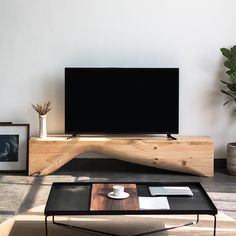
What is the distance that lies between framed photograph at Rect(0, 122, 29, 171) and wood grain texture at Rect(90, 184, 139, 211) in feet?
5.80

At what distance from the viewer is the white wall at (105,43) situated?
4.91 m

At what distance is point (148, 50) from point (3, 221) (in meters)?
2.33

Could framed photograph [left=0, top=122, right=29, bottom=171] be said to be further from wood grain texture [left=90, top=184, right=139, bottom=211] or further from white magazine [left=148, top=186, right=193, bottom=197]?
white magazine [left=148, top=186, right=193, bottom=197]

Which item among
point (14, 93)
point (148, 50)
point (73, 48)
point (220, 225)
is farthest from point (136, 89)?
point (220, 225)

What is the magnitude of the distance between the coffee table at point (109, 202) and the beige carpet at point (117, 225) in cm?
7

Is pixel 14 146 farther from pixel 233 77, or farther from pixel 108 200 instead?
pixel 233 77

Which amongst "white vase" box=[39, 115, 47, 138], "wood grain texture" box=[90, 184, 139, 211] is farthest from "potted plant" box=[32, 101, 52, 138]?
"wood grain texture" box=[90, 184, 139, 211]

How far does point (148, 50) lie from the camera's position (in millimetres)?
4973

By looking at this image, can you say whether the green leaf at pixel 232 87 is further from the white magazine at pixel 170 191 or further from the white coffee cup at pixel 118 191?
the white coffee cup at pixel 118 191

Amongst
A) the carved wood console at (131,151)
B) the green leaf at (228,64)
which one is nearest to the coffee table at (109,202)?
the carved wood console at (131,151)

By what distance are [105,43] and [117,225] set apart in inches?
84.5

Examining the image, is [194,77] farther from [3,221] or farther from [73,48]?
[3,221]

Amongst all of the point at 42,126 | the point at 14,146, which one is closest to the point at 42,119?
the point at 42,126

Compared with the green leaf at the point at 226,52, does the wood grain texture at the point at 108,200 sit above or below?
below
